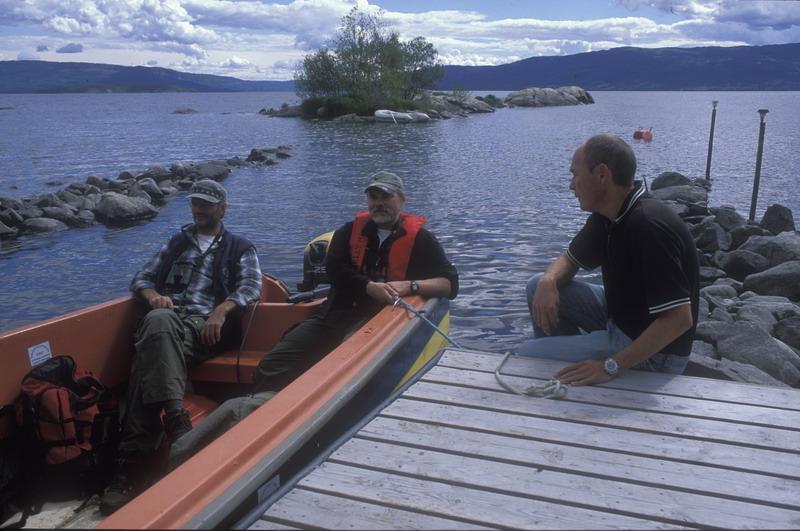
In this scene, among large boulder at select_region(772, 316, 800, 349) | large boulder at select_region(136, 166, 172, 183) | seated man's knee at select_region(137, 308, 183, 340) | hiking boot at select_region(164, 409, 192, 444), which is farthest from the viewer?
large boulder at select_region(136, 166, 172, 183)

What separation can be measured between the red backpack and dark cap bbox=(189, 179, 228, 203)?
1.40 meters

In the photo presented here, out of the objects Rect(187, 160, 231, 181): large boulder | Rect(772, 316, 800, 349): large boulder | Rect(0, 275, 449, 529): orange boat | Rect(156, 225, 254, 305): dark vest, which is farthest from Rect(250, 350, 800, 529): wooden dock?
Rect(187, 160, 231, 181): large boulder

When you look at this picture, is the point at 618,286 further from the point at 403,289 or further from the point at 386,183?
the point at 386,183

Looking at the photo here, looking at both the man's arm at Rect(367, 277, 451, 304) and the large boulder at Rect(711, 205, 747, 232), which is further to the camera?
the large boulder at Rect(711, 205, 747, 232)

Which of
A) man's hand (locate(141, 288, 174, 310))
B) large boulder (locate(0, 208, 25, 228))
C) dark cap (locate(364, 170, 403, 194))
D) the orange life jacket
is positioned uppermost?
dark cap (locate(364, 170, 403, 194))

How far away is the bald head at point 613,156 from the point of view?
331cm

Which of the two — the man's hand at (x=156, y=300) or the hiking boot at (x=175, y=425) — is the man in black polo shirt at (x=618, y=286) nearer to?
the hiking boot at (x=175, y=425)

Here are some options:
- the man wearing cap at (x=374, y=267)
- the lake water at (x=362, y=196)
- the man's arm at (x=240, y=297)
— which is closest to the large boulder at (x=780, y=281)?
the lake water at (x=362, y=196)

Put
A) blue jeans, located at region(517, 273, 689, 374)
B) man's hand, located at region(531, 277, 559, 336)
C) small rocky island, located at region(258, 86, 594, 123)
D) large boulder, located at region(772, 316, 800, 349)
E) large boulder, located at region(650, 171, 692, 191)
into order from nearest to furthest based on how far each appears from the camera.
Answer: blue jeans, located at region(517, 273, 689, 374) < man's hand, located at region(531, 277, 559, 336) < large boulder, located at region(772, 316, 800, 349) < large boulder, located at region(650, 171, 692, 191) < small rocky island, located at region(258, 86, 594, 123)

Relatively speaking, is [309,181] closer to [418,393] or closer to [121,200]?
[121,200]

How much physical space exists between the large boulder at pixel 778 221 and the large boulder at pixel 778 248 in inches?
126

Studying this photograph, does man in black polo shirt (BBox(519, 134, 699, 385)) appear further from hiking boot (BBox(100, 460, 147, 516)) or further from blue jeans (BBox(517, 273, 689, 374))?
hiking boot (BBox(100, 460, 147, 516))

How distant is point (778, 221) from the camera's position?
14.5m

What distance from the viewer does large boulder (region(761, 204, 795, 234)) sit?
1439cm
